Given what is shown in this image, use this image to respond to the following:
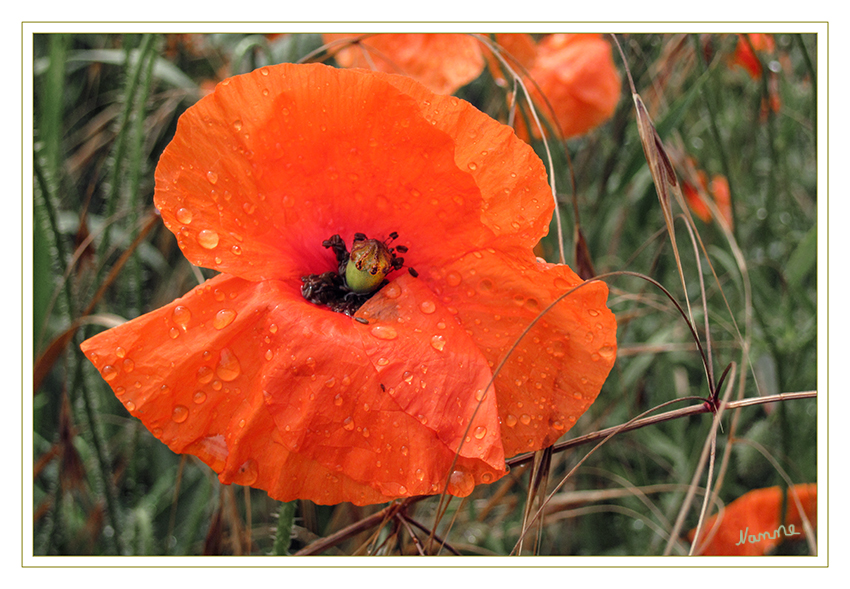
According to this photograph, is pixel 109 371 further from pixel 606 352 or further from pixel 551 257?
pixel 551 257

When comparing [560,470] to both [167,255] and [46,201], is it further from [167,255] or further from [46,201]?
[46,201]

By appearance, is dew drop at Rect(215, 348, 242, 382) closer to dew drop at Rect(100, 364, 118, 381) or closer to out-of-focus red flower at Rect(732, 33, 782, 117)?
dew drop at Rect(100, 364, 118, 381)

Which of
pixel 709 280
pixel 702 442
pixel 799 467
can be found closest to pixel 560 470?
pixel 702 442

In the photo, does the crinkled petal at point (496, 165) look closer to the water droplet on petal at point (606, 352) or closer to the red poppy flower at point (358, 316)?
the red poppy flower at point (358, 316)

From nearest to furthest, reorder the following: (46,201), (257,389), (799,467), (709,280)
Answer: (257,389) → (46,201) → (799,467) → (709,280)

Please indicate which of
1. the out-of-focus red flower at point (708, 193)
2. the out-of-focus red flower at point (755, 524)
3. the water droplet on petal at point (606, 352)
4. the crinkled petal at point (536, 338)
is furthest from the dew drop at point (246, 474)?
the out-of-focus red flower at point (708, 193)
